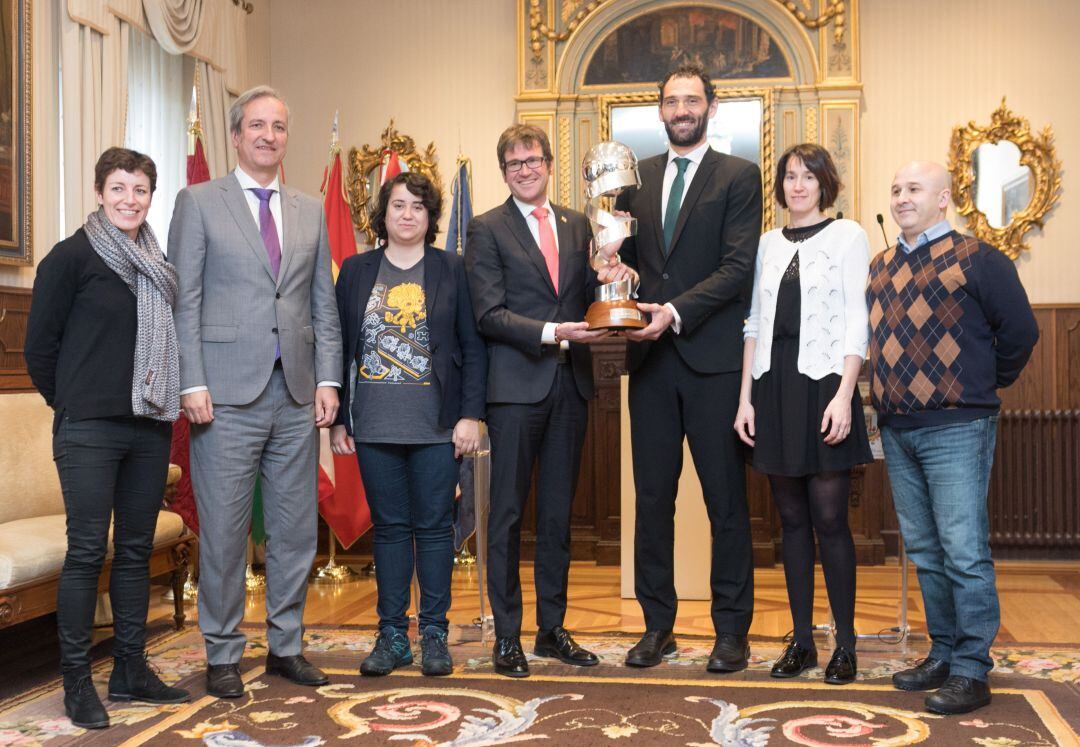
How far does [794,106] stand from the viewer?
20.5ft

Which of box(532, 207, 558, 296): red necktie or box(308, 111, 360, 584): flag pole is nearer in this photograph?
box(532, 207, 558, 296): red necktie

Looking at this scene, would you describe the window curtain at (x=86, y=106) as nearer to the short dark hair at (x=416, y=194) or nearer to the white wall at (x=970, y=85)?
the short dark hair at (x=416, y=194)

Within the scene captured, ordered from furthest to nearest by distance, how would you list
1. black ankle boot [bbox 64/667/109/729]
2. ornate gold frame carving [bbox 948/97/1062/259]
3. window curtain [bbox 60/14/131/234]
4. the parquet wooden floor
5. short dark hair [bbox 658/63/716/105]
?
1. ornate gold frame carving [bbox 948/97/1062/259]
2. window curtain [bbox 60/14/131/234]
3. the parquet wooden floor
4. short dark hair [bbox 658/63/716/105]
5. black ankle boot [bbox 64/667/109/729]

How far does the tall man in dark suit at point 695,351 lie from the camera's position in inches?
127

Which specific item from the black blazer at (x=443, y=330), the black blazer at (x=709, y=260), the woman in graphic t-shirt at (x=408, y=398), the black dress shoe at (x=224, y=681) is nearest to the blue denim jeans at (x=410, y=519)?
the woman in graphic t-shirt at (x=408, y=398)

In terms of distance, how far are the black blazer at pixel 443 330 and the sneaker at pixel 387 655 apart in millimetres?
635

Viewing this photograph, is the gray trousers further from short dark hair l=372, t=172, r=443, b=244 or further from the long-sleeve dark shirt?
short dark hair l=372, t=172, r=443, b=244

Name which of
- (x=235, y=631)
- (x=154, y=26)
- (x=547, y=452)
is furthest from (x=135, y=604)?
(x=154, y=26)

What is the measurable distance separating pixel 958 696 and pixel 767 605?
170 centimetres

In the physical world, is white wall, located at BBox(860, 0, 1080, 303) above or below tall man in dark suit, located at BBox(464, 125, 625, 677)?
above

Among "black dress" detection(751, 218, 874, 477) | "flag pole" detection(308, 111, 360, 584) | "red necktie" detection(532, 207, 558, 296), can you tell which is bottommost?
"flag pole" detection(308, 111, 360, 584)

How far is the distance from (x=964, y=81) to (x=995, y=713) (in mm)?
4343

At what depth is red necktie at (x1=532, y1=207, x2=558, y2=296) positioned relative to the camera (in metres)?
3.30

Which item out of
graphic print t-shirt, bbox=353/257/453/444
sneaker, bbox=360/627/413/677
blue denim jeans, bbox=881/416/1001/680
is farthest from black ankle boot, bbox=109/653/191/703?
blue denim jeans, bbox=881/416/1001/680
